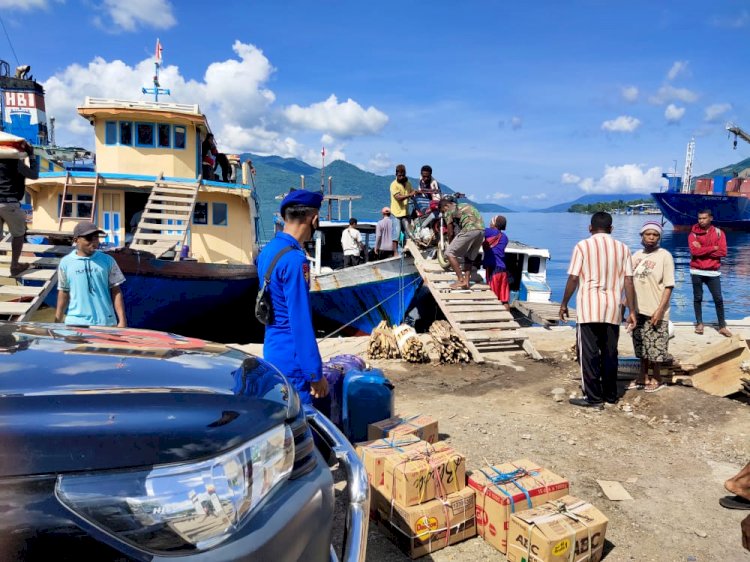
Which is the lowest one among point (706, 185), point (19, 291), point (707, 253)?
point (19, 291)

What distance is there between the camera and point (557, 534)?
8.84 ft

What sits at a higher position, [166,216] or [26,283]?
[166,216]

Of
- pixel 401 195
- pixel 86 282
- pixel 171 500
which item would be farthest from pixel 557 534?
pixel 401 195

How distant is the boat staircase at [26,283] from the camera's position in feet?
20.7

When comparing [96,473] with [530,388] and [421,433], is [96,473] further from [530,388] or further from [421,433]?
[530,388]

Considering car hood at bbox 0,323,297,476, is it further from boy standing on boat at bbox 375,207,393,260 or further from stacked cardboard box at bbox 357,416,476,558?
boy standing on boat at bbox 375,207,393,260

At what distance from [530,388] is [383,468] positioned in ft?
11.6

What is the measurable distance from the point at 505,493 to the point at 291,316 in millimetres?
1506

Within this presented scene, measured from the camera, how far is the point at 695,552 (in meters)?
2.98

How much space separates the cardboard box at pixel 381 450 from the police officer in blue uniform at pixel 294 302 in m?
0.49

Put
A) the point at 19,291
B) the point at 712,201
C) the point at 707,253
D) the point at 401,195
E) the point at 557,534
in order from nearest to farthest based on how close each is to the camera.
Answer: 1. the point at 557,534
2. the point at 19,291
3. the point at 707,253
4. the point at 401,195
5. the point at 712,201

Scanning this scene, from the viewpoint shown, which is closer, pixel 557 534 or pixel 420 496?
pixel 557 534

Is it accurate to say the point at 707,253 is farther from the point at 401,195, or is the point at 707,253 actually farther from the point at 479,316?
the point at 401,195

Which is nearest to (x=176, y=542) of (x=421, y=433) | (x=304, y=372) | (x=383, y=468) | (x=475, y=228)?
(x=304, y=372)
